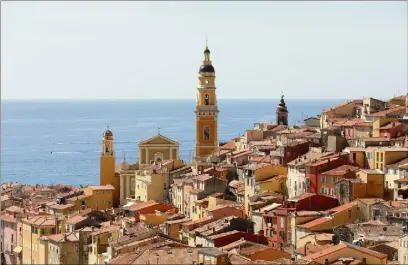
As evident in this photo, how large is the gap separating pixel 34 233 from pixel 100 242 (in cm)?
536

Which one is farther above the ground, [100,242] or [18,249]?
[100,242]

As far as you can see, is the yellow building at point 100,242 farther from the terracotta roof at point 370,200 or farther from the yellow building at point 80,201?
the yellow building at point 80,201

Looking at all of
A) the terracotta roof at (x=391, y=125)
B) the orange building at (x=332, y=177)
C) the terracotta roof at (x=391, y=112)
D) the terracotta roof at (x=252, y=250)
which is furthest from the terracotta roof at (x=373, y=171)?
the terracotta roof at (x=391, y=112)

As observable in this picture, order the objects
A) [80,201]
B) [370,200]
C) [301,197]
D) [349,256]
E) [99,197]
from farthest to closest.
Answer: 1. [99,197]
2. [80,201]
3. [301,197]
4. [370,200]
5. [349,256]

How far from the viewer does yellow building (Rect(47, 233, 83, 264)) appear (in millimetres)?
33281

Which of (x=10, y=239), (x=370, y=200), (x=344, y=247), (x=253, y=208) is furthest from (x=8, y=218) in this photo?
(x=344, y=247)

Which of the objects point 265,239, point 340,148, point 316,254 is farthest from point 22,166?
point 316,254

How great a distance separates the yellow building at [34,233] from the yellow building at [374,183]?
35.1ft

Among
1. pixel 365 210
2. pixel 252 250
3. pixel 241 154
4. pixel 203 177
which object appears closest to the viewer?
pixel 252 250

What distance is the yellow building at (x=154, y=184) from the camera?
46.3m

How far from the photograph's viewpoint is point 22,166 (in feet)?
277

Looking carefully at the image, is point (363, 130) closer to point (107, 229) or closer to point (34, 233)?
point (107, 229)

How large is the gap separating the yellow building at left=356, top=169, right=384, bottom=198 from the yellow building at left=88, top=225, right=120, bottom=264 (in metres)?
8.14

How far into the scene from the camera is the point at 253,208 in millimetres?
36875
